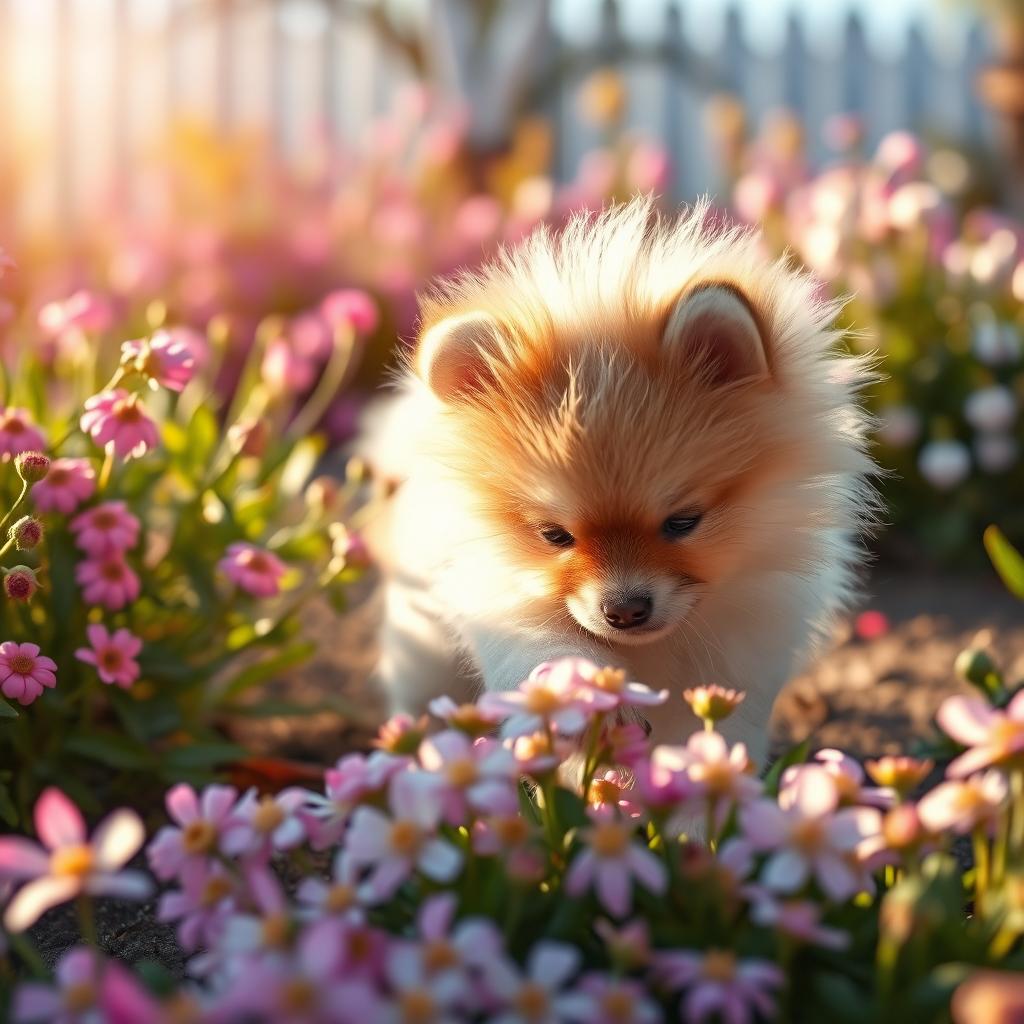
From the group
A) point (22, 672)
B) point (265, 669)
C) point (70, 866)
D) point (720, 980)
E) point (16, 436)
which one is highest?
point (16, 436)

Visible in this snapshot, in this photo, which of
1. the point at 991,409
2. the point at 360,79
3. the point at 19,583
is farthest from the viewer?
the point at 360,79

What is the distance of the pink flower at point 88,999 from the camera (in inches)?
53.9

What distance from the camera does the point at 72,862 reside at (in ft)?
5.00

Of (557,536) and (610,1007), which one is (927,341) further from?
(610,1007)

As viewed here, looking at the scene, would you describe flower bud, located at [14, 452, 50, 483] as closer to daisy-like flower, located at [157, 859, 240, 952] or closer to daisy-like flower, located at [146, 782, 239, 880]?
daisy-like flower, located at [146, 782, 239, 880]

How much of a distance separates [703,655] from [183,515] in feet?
4.93

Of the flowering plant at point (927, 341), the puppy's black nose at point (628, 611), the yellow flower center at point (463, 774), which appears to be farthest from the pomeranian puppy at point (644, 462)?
the flowering plant at point (927, 341)

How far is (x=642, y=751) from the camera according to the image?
195 centimetres

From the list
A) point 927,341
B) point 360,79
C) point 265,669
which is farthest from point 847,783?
point 360,79

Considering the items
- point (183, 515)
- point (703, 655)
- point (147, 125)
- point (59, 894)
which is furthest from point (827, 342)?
point (147, 125)

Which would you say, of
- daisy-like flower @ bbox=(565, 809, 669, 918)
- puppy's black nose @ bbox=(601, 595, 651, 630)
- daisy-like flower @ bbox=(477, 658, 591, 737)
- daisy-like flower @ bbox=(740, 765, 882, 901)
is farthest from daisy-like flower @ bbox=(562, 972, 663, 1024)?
puppy's black nose @ bbox=(601, 595, 651, 630)

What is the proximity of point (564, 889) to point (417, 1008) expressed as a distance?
47cm

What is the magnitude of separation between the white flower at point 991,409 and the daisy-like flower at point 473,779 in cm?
377

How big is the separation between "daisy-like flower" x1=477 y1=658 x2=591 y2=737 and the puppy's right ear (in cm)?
98
